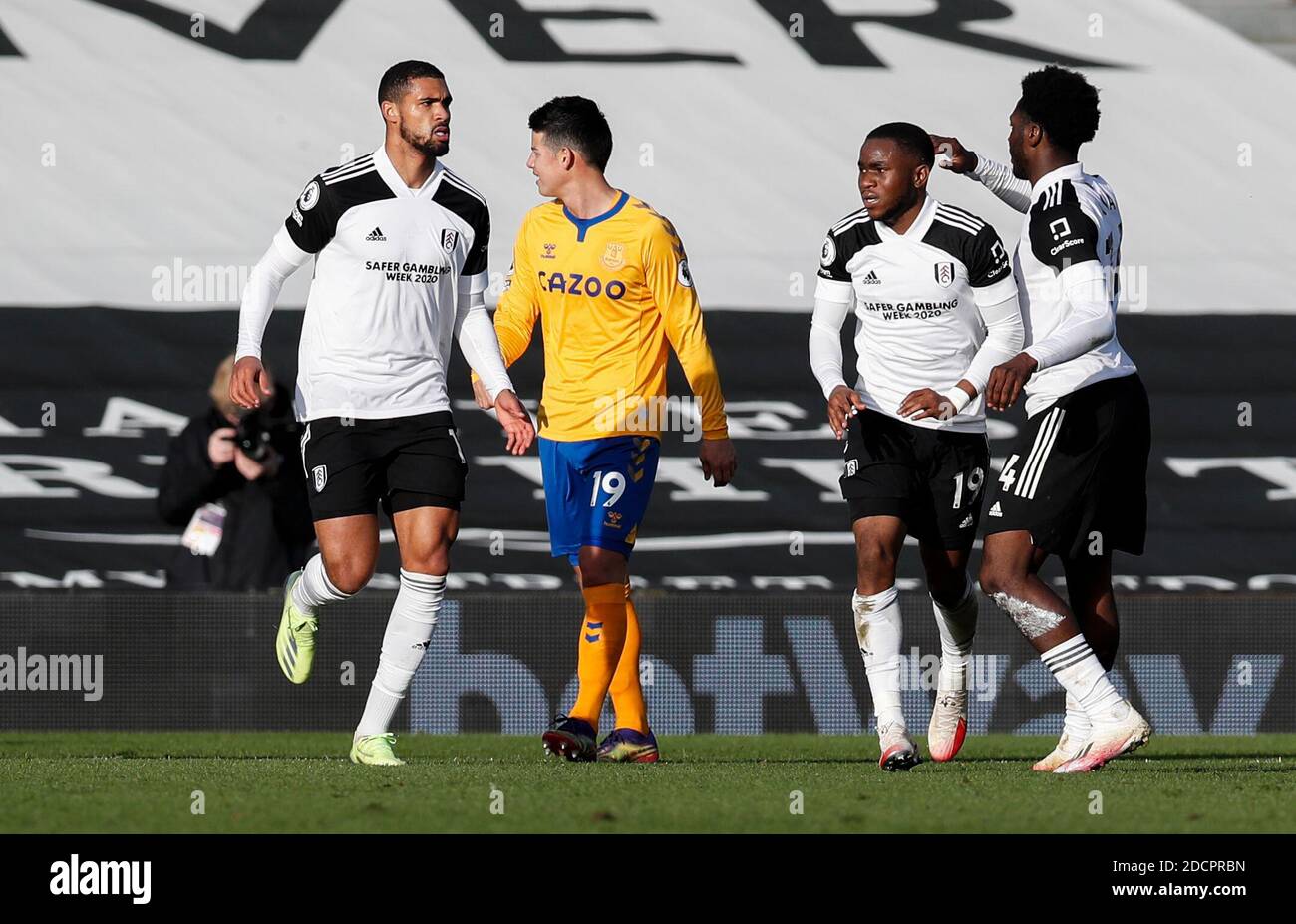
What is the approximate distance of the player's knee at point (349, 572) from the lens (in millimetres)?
6039

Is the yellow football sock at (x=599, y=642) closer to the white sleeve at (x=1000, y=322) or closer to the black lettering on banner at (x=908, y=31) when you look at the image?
the white sleeve at (x=1000, y=322)

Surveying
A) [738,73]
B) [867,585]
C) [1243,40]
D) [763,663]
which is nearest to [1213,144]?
[1243,40]

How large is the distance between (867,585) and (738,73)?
589 cm

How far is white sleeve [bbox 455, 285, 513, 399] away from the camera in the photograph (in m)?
6.21

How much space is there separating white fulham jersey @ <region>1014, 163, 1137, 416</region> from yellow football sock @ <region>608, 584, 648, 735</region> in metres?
1.56

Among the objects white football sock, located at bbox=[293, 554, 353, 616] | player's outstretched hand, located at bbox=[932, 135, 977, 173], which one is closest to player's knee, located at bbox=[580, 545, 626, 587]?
white football sock, located at bbox=[293, 554, 353, 616]

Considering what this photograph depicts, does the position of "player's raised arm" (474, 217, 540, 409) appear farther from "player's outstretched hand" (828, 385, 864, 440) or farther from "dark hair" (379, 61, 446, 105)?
"player's outstretched hand" (828, 385, 864, 440)

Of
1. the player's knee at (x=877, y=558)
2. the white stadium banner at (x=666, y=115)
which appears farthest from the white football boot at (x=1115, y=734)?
the white stadium banner at (x=666, y=115)

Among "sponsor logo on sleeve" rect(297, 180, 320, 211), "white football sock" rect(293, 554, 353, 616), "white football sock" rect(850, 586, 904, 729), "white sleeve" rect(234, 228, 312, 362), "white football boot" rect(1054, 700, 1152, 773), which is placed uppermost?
"sponsor logo on sleeve" rect(297, 180, 320, 211)

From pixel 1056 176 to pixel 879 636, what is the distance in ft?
4.91

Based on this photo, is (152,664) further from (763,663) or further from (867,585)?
(867,585)

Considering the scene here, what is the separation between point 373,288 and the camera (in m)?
6.02

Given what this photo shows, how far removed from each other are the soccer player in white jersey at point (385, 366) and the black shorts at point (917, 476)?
1.08 m

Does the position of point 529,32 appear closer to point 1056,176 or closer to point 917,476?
point 917,476
